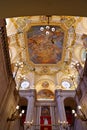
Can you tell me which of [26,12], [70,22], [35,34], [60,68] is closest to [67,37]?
[70,22]

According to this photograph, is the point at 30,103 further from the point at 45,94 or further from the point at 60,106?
the point at 45,94

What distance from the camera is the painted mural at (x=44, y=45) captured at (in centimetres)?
1955

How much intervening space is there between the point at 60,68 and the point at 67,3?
2069 centimetres

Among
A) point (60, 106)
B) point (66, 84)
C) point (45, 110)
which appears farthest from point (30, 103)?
point (66, 84)

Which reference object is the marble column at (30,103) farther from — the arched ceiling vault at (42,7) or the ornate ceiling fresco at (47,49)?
the arched ceiling vault at (42,7)

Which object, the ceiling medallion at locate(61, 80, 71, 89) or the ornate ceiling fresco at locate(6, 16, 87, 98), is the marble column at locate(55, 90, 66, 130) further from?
the ceiling medallion at locate(61, 80, 71, 89)

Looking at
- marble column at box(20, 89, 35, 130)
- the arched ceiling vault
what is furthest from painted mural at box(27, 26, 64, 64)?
the arched ceiling vault

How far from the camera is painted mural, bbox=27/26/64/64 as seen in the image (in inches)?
770

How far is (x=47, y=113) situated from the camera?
781 inches

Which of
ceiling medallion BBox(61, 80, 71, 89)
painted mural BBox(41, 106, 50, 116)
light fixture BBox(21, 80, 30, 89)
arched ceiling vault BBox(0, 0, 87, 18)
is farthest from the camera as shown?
ceiling medallion BBox(61, 80, 71, 89)

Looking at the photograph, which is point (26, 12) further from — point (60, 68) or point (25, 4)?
point (60, 68)

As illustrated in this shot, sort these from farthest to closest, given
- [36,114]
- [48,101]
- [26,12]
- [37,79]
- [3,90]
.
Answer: [37,79] < [48,101] < [36,114] < [3,90] < [26,12]

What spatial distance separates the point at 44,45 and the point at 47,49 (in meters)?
0.77

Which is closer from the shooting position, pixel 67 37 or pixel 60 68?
pixel 67 37
